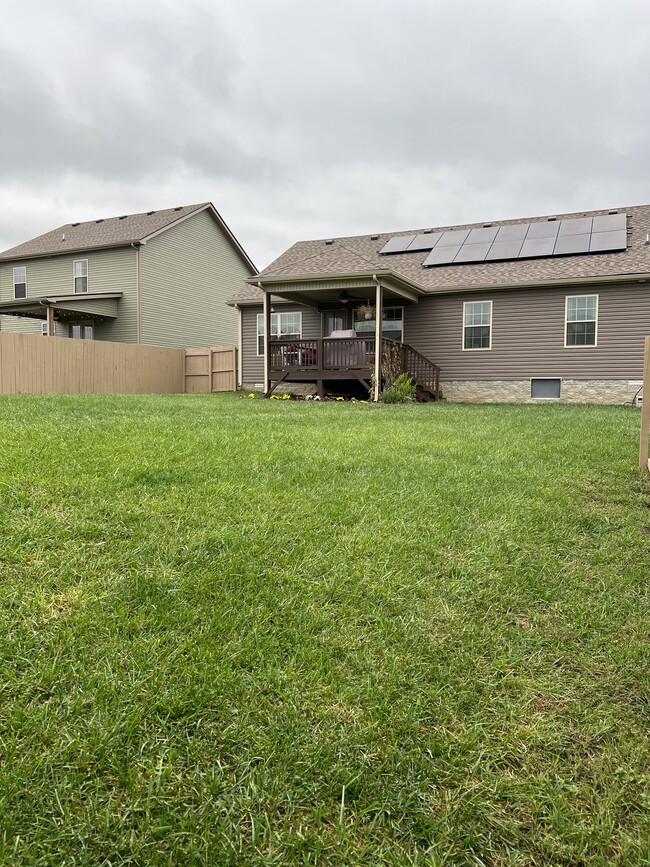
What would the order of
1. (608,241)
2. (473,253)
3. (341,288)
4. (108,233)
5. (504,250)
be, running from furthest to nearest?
(108,233)
(473,253)
(504,250)
(608,241)
(341,288)

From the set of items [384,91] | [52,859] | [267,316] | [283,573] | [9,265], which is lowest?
[52,859]

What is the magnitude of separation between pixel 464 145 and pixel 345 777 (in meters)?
25.8

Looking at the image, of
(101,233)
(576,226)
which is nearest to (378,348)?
(576,226)

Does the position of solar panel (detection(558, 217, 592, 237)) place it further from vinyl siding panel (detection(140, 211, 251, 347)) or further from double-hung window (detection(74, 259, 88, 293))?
double-hung window (detection(74, 259, 88, 293))

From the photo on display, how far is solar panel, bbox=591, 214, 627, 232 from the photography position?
1658cm

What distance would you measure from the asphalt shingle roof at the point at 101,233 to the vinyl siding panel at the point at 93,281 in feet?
1.22

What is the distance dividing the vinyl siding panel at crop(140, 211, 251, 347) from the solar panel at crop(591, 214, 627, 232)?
596 inches

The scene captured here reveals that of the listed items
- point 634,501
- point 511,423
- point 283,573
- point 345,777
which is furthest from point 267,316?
point 345,777

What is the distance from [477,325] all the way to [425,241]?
437cm

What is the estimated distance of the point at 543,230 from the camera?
1762 cm

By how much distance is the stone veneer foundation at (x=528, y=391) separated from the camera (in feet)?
49.5

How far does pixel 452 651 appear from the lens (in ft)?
7.11

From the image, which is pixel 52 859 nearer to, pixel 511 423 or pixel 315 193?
pixel 511 423

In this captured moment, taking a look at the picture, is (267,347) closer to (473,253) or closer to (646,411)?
(473,253)
